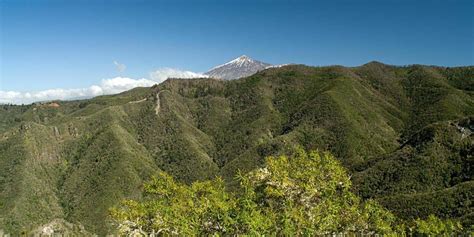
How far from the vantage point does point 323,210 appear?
132 ft

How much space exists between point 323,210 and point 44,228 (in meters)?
124

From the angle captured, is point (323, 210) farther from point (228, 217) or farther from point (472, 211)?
point (472, 211)

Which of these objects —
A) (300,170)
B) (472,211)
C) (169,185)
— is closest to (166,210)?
(169,185)

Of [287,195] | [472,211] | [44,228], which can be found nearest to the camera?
[287,195]

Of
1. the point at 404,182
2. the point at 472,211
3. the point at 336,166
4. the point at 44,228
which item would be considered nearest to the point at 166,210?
the point at 336,166

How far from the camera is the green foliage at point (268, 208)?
38812mm

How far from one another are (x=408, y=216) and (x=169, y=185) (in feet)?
330

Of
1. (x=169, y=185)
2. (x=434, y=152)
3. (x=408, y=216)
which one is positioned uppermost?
(x=169, y=185)

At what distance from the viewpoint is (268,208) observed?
43281 mm

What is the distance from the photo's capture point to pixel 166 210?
135ft

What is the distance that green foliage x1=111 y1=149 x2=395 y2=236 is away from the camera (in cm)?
3881

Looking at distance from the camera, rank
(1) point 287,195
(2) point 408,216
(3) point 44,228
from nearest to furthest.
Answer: (1) point 287,195 → (2) point 408,216 → (3) point 44,228

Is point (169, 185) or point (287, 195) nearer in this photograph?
point (287, 195)

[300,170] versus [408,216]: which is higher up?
[300,170]
